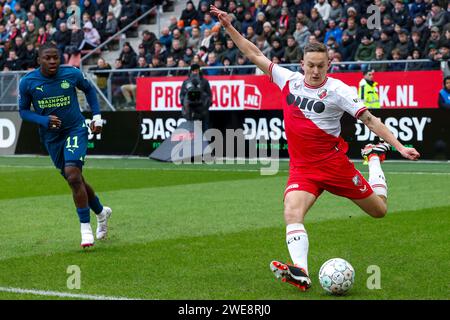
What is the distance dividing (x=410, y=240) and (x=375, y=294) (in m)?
3.16

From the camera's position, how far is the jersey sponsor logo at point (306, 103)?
8680 mm

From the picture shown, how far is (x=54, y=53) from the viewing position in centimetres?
1102

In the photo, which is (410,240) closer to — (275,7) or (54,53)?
(54,53)

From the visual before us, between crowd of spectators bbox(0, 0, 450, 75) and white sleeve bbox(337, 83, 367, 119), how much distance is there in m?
15.0

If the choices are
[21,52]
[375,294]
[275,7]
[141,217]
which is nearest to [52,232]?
[141,217]

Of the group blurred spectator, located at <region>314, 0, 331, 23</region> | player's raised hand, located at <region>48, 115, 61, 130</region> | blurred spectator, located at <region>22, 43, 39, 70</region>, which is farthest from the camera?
blurred spectator, located at <region>22, 43, 39, 70</region>

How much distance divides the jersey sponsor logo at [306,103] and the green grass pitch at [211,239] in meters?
1.58

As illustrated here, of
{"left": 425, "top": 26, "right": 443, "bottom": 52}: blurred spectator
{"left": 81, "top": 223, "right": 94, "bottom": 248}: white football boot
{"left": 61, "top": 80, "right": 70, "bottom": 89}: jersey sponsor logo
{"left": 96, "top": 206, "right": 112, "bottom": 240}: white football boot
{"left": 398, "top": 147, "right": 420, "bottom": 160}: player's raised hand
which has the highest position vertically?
{"left": 61, "top": 80, "right": 70, "bottom": 89}: jersey sponsor logo

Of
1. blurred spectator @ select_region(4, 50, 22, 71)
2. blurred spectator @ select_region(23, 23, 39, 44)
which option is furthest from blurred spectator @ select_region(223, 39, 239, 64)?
blurred spectator @ select_region(23, 23, 39, 44)

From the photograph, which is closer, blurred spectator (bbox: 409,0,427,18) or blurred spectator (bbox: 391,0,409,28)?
blurred spectator (bbox: 391,0,409,28)

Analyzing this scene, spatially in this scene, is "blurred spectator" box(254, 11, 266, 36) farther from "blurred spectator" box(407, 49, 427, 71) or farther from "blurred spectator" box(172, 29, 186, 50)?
"blurred spectator" box(407, 49, 427, 71)

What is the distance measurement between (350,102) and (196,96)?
15889 mm

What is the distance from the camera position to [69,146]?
11062mm

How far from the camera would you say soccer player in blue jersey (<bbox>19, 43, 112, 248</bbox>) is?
35.9 feet
